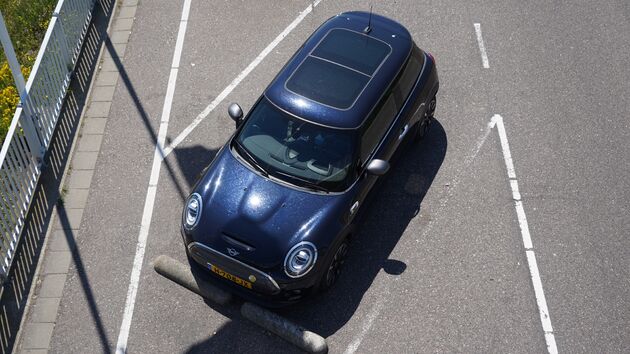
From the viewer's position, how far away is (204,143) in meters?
9.53

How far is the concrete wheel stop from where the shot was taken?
7.36m

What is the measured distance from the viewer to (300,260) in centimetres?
735

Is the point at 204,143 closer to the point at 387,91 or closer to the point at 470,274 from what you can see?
the point at 387,91

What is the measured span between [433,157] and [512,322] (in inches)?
101

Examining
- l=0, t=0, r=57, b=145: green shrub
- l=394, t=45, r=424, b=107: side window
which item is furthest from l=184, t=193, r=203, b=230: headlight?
l=0, t=0, r=57, b=145: green shrub

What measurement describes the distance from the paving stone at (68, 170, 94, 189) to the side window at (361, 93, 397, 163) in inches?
144

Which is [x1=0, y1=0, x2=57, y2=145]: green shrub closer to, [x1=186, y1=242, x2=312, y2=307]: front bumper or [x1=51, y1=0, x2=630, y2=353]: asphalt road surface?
[x1=51, y1=0, x2=630, y2=353]: asphalt road surface

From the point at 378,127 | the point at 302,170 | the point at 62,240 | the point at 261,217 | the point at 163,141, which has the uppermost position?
the point at 378,127

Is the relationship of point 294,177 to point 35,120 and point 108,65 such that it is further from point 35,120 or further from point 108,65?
point 108,65

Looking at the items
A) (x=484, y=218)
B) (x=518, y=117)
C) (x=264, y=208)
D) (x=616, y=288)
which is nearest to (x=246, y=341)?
(x=264, y=208)

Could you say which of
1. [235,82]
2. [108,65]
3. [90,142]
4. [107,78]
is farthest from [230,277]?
[108,65]

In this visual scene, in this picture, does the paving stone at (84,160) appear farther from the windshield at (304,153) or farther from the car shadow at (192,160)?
the windshield at (304,153)

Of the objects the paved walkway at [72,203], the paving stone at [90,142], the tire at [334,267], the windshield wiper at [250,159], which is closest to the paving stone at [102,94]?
the paved walkway at [72,203]

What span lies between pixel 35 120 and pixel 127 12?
3306mm
